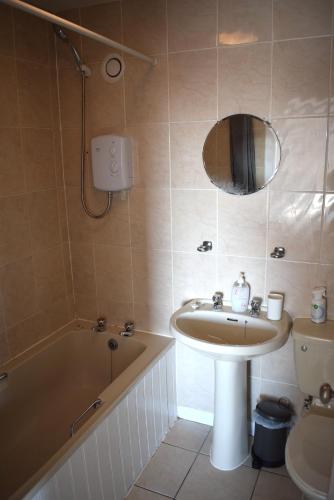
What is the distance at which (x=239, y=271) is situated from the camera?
218 centimetres

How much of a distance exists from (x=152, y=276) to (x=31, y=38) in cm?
146

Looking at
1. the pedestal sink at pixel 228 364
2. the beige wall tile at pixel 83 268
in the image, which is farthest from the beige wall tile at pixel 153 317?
the beige wall tile at pixel 83 268

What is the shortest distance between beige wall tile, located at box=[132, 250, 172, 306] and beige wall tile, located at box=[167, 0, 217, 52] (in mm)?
1089

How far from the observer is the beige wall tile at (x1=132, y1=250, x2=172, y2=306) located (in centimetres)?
236

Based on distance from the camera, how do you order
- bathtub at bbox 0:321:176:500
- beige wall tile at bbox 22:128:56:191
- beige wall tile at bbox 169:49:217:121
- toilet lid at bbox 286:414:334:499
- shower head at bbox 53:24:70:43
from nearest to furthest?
Answer: toilet lid at bbox 286:414:334:499, bathtub at bbox 0:321:176:500, beige wall tile at bbox 169:49:217:121, shower head at bbox 53:24:70:43, beige wall tile at bbox 22:128:56:191

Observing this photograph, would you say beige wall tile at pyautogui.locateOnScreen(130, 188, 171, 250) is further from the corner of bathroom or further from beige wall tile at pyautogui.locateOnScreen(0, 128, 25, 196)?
beige wall tile at pyautogui.locateOnScreen(0, 128, 25, 196)

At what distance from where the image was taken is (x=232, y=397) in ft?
6.82

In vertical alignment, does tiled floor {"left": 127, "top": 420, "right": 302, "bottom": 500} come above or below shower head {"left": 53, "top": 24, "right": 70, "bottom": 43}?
below

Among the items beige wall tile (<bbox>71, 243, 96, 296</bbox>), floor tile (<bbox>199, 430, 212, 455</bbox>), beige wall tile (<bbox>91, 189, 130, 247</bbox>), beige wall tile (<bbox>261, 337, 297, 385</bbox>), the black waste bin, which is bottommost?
floor tile (<bbox>199, 430, 212, 455</bbox>)

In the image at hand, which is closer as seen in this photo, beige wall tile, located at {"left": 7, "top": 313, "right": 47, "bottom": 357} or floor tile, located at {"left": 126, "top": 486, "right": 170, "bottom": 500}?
floor tile, located at {"left": 126, "top": 486, "right": 170, "bottom": 500}

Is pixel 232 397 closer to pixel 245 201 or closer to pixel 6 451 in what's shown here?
pixel 245 201

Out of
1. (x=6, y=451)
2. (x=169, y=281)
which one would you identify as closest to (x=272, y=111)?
(x=169, y=281)

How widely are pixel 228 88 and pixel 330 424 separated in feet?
5.37

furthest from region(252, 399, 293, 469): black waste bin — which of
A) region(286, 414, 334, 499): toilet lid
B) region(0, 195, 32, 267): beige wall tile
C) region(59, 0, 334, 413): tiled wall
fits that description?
region(0, 195, 32, 267): beige wall tile
